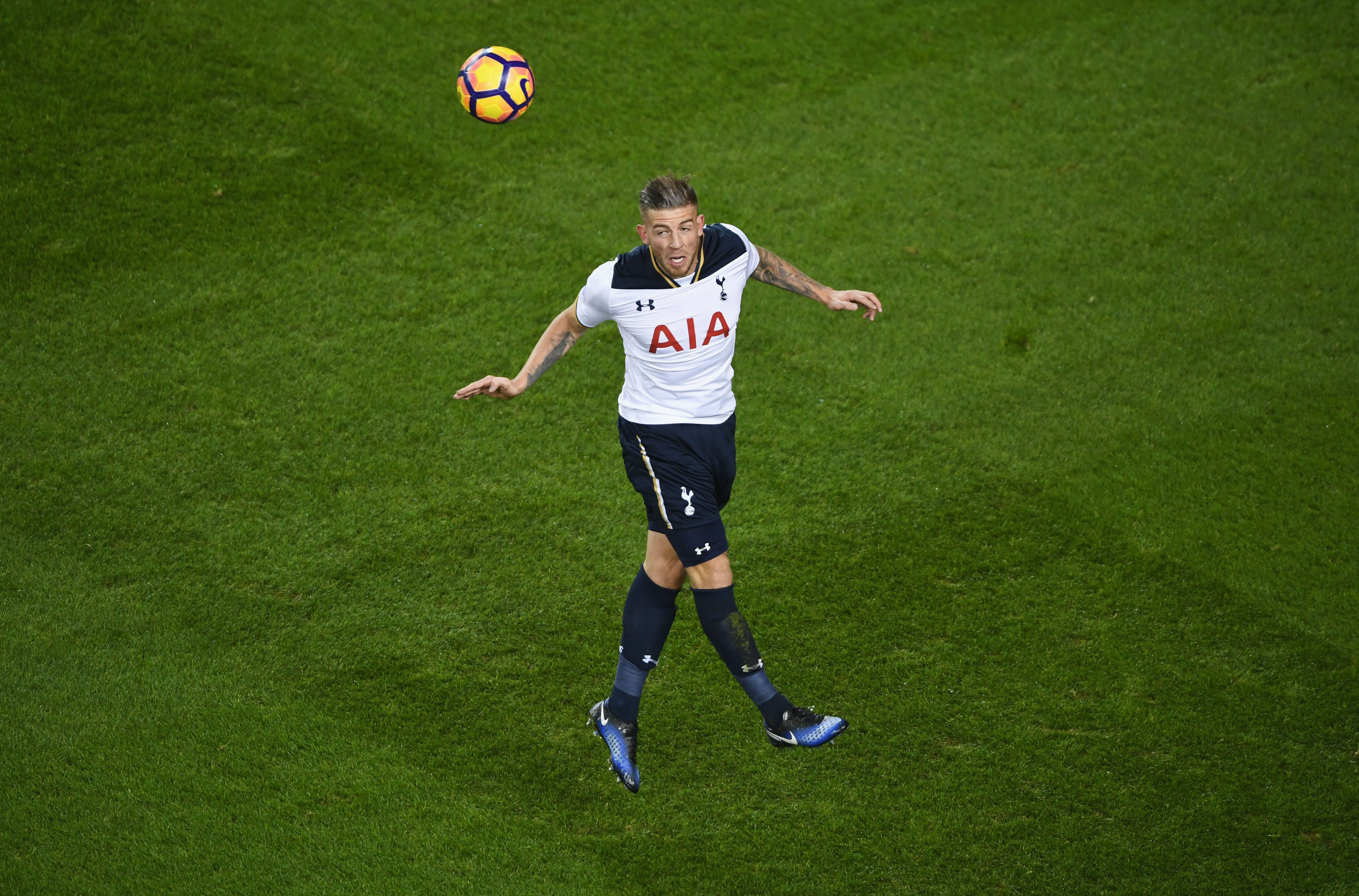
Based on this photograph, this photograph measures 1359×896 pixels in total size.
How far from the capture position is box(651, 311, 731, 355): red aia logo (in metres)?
4.38

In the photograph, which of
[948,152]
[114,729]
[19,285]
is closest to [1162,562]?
[948,152]

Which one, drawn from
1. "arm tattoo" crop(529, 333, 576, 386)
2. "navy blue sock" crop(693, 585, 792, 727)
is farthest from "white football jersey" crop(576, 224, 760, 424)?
"navy blue sock" crop(693, 585, 792, 727)

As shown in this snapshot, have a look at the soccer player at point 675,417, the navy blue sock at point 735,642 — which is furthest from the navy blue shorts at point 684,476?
the navy blue sock at point 735,642

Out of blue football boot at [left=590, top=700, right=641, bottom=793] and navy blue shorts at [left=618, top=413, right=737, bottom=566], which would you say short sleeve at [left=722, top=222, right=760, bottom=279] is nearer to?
navy blue shorts at [left=618, top=413, right=737, bottom=566]

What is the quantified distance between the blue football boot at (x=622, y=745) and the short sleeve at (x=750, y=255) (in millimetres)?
1974

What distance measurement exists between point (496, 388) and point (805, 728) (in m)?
1.92

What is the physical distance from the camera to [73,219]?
7.07 metres

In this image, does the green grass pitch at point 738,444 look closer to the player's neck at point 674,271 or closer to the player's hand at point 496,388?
the player's hand at point 496,388

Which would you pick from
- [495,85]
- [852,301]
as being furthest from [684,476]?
[495,85]

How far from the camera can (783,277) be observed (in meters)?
4.88

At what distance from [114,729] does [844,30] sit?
7.17 m

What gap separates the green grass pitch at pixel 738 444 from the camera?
459cm

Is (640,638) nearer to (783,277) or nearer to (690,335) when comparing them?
(690,335)

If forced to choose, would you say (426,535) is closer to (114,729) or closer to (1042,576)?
(114,729)
